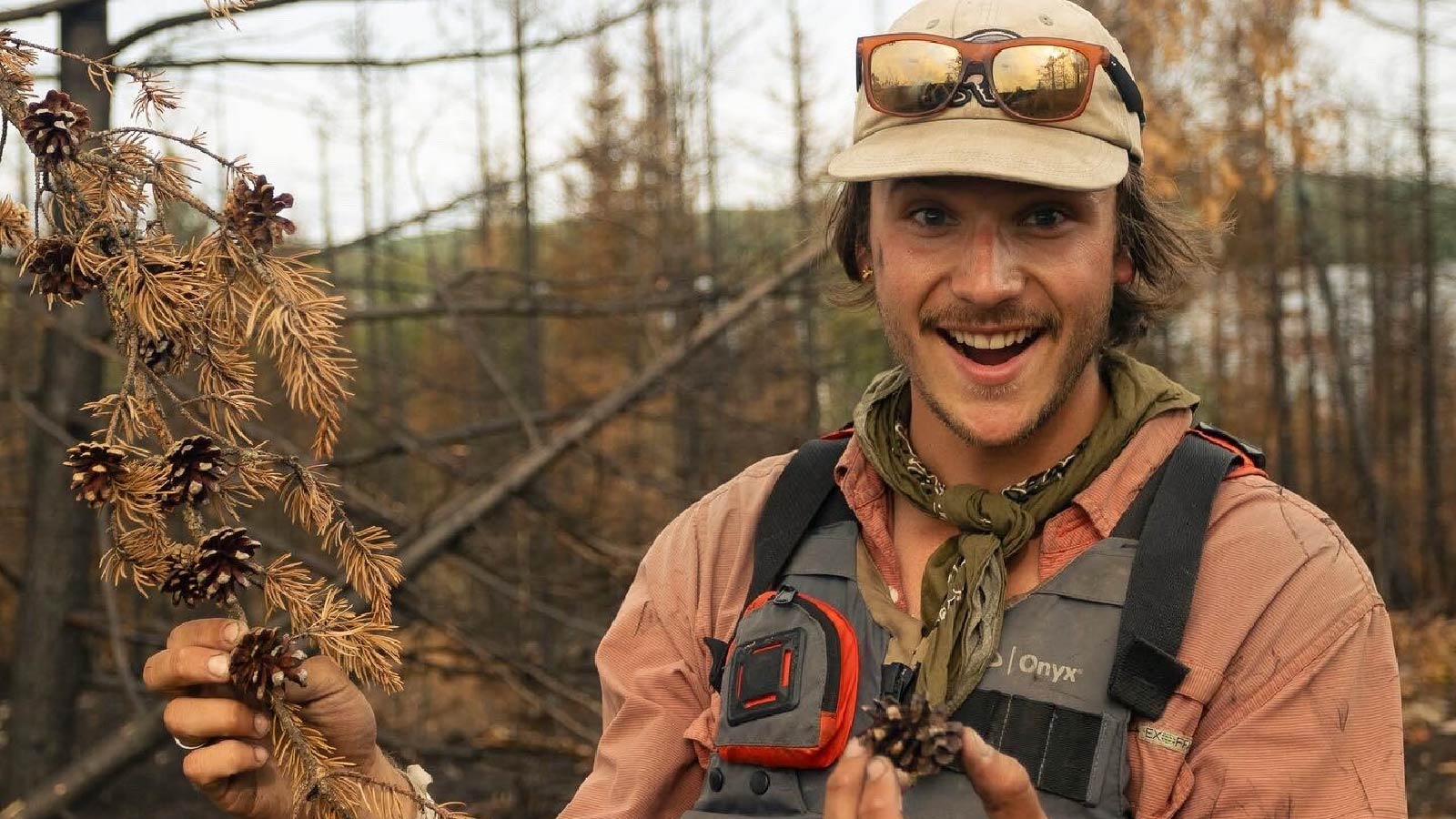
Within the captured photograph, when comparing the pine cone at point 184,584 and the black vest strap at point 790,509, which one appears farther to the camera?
the black vest strap at point 790,509

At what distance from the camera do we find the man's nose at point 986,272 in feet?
7.23

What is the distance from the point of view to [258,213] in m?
1.68

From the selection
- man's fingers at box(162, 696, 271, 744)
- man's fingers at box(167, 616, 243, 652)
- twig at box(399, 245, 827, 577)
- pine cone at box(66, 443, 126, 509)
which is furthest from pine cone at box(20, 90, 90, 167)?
twig at box(399, 245, 827, 577)

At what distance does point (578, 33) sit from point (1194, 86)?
8.04 metres

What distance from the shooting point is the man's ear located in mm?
2566

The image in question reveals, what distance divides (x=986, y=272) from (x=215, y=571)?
1.26 m

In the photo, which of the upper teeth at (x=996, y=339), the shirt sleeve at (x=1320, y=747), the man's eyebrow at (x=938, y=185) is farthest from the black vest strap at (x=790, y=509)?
the shirt sleeve at (x=1320, y=747)

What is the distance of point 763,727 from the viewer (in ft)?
6.95

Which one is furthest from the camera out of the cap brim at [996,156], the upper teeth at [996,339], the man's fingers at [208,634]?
the upper teeth at [996,339]

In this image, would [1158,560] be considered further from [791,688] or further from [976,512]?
[791,688]

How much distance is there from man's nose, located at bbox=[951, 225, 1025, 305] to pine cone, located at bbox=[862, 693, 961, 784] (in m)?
0.85

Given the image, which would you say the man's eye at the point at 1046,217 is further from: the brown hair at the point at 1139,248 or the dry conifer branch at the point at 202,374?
the dry conifer branch at the point at 202,374

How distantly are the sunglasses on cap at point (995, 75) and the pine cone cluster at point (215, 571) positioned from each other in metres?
1.31

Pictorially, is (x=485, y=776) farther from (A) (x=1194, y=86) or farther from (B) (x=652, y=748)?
(A) (x=1194, y=86)
